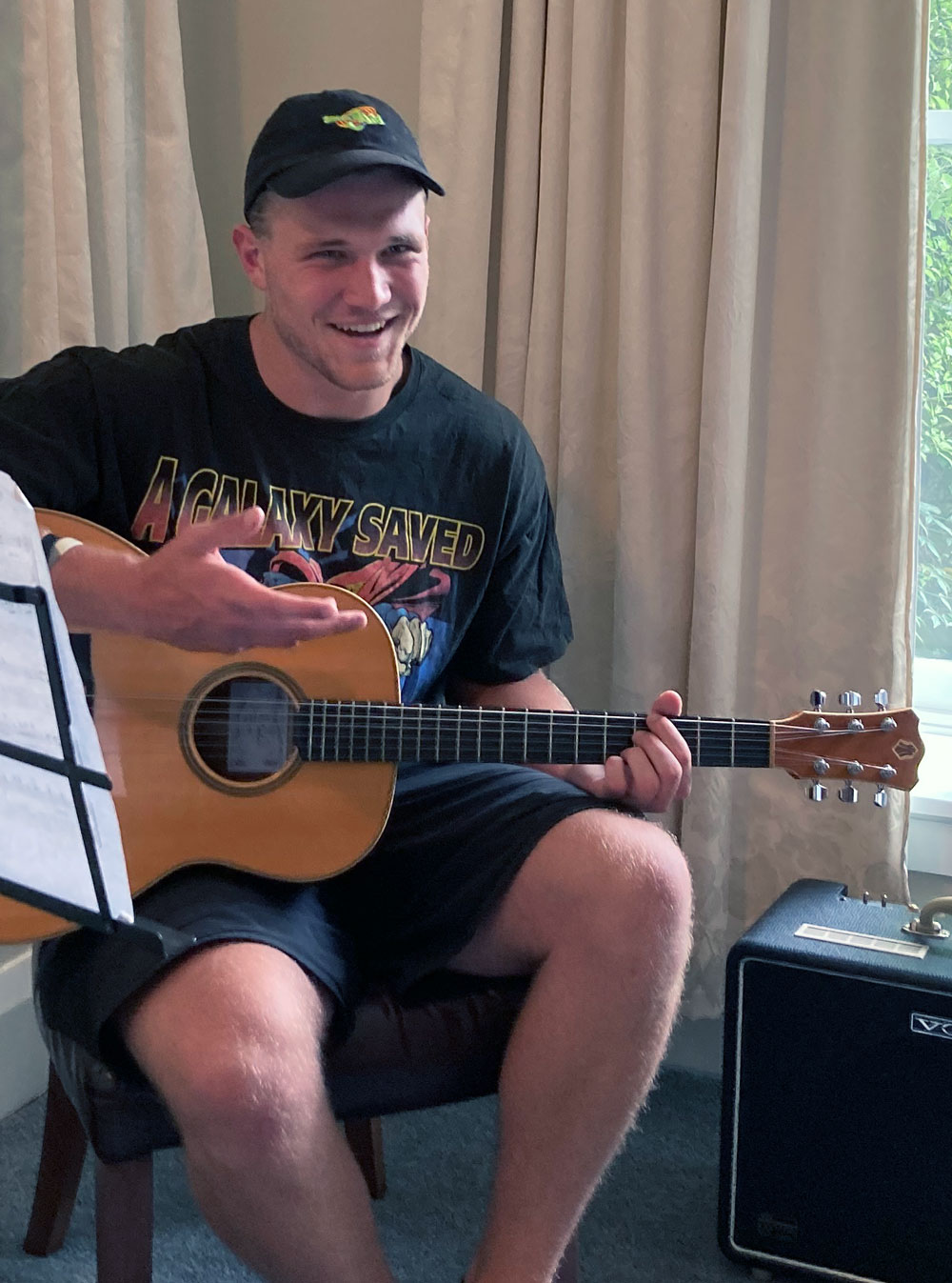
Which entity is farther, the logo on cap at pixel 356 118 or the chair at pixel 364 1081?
the logo on cap at pixel 356 118

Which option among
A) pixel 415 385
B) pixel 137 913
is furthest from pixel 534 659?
pixel 137 913

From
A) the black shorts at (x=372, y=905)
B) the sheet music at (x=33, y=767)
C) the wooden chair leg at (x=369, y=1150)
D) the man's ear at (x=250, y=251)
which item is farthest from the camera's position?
the wooden chair leg at (x=369, y=1150)

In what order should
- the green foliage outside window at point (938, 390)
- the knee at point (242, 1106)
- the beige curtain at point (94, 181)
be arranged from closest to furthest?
the knee at point (242, 1106) < the beige curtain at point (94, 181) < the green foliage outside window at point (938, 390)

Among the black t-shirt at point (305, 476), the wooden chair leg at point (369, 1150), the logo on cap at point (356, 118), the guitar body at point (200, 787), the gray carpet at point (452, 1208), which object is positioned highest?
the logo on cap at point (356, 118)

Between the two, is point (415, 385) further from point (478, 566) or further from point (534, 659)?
point (534, 659)

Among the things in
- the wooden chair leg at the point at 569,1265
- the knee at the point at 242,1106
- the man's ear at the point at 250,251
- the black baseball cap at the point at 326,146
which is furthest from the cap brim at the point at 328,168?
the wooden chair leg at the point at 569,1265

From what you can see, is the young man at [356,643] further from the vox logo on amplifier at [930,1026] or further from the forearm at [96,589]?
the vox logo on amplifier at [930,1026]

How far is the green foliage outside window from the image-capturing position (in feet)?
6.38

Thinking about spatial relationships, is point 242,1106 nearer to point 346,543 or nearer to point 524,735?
point 524,735

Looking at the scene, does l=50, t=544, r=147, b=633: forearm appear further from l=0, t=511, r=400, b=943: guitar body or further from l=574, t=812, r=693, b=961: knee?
l=574, t=812, r=693, b=961: knee

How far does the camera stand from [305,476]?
146cm

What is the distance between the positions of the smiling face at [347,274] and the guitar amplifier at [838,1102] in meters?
0.82

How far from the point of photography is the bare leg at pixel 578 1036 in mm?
1205

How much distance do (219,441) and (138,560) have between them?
25 centimetres
